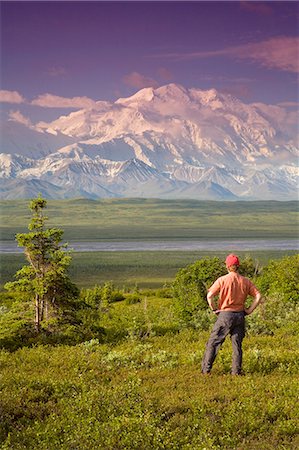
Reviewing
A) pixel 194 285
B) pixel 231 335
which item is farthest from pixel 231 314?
pixel 194 285

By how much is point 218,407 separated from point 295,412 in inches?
61.6

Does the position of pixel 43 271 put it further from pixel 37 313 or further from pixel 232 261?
pixel 232 261

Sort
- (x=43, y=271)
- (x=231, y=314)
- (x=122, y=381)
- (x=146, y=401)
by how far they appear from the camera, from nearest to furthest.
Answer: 1. (x=146, y=401)
2. (x=122, y=381)
3. (x=231, y=314)
4. (x=43, y=271)

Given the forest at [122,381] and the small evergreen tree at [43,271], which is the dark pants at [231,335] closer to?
the forest at [122,381]

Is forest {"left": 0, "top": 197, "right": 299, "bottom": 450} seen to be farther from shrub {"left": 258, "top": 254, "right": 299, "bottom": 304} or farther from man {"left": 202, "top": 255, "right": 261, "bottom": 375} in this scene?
shrub {"left": 258, "top": 254, "right": 299, "bottom": 304}

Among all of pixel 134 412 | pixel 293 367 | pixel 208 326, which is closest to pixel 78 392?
pixel 134 412

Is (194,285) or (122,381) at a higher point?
(122,381)

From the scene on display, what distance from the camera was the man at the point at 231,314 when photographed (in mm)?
13367

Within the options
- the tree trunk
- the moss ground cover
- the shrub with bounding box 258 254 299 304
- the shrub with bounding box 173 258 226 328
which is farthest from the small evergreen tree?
the shrub with bounding box 258 254 299 304

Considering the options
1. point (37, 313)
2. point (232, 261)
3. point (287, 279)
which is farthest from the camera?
point (287, 279)

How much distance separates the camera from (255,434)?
9648 mm

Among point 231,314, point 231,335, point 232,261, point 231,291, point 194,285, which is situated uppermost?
point 232,261

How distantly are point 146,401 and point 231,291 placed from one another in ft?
12.5

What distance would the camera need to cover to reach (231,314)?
1334 cm
